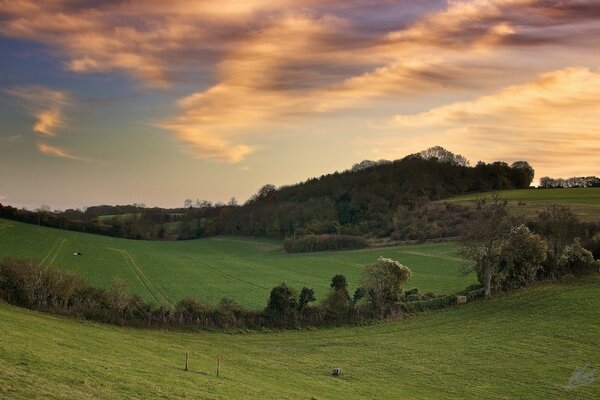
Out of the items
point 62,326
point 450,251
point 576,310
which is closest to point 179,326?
point 62,326

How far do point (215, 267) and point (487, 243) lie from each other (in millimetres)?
50940

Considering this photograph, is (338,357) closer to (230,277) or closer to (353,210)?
(230,277)

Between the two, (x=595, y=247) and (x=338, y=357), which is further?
(x=595, y=247)

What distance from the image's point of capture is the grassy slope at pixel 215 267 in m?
71.3

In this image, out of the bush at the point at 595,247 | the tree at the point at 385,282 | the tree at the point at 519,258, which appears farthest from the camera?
the bush at the point at 595,247

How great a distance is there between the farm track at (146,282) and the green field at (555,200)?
232 feet

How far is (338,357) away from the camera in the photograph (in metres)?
41.3

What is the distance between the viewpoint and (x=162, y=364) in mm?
30312

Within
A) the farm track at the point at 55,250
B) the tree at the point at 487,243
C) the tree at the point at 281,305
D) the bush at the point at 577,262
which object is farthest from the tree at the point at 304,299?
the farm track at the point at 55,250

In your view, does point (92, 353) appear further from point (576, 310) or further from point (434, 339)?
point (576, 310)

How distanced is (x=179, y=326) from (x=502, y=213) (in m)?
37.5

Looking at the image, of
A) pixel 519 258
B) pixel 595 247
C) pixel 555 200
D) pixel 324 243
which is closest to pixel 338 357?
pixel 519 258
